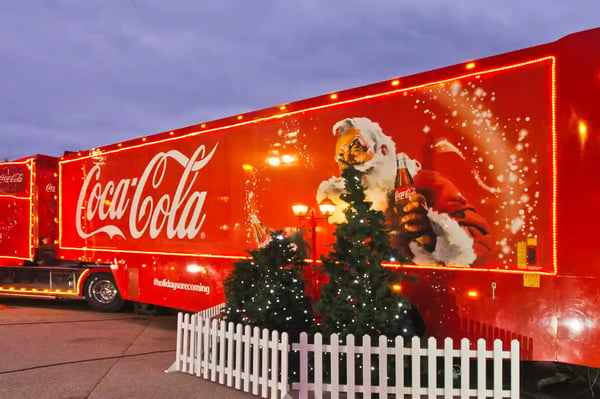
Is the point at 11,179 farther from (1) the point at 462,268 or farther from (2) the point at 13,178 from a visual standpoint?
(1) the point at 462,268

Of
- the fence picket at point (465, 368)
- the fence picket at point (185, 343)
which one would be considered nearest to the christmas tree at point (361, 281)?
the fence picket at point (465, 368)

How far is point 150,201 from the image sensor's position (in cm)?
841

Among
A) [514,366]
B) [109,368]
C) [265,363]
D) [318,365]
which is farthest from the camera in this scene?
[109,368]

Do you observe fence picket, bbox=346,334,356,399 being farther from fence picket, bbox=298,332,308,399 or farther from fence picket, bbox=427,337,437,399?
fence picket, bbox=427,337,437,399

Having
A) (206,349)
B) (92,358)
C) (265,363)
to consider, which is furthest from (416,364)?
(92,358)

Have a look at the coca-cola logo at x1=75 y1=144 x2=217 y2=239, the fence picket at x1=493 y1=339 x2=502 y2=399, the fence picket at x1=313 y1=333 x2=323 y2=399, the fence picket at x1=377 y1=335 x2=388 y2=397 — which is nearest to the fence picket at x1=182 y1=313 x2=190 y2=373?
the fence picket at x1=313 y1=333 x2=323 y2=399

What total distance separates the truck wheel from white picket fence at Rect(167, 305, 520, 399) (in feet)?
16.9

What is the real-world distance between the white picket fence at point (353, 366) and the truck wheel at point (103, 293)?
5142 mm

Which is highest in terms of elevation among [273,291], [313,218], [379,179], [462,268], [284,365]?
[379,179]

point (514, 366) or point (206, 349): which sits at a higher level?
point (514, 366)

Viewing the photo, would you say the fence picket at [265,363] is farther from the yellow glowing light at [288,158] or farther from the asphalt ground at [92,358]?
the yellow glowing light at [288,158]

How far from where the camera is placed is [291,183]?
20.7 ft

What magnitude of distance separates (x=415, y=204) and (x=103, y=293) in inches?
295

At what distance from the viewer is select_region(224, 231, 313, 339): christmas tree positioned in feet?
18.0
